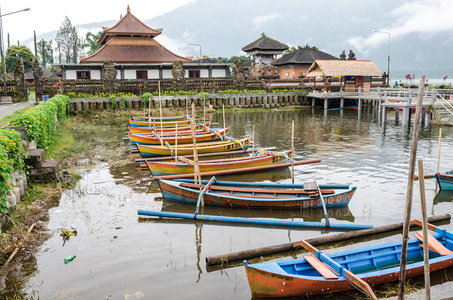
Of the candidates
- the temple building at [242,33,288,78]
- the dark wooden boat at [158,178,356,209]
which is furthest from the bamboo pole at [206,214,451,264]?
→ the temple building at [242,33,288,78]

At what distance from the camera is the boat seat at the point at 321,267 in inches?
305

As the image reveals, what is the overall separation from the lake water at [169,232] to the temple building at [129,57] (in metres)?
29.7

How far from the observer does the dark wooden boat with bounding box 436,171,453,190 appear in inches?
566

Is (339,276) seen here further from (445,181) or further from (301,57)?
(301,57)

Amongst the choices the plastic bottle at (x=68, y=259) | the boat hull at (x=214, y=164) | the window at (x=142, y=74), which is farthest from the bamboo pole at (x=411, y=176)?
the window at (x=142, y=74)

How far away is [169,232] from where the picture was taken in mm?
11539

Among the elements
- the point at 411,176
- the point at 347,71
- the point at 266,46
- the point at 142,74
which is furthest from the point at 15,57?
the point at 411,176

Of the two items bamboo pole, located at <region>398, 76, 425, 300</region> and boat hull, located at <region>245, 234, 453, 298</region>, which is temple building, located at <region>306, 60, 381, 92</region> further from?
bamboo pole, located at <region>398, 76, 425, 300</region>

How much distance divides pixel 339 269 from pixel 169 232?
5419mm

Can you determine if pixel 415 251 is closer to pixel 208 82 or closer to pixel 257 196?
pixel 257 196

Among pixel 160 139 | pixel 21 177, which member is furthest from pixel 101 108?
pixel 21 177

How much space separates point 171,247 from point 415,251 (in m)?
6.06

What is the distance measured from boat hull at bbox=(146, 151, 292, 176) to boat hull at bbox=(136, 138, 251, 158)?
256 cm

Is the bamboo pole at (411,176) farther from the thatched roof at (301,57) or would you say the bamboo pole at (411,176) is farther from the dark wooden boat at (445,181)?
the thatched roof at (301,57)
